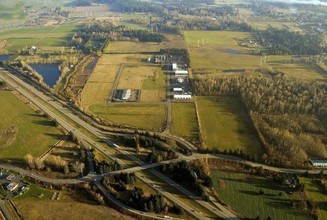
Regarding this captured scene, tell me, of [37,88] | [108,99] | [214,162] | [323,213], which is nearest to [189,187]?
[214,162]

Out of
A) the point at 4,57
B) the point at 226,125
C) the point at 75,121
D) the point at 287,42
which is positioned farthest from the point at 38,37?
the point at 226,125

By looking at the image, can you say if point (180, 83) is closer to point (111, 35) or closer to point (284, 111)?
point (284, 111)

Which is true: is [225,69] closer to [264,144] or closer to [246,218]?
[264,144]

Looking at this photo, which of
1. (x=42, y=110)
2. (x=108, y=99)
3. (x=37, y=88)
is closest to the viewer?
(x=42, y=110)

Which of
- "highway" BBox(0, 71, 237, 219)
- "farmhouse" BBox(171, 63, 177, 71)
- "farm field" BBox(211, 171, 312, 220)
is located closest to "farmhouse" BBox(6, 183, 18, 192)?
"highway" BBox(0, 71, 237, 219)

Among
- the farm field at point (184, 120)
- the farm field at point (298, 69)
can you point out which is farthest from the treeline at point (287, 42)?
the farm field at point (184, 120)

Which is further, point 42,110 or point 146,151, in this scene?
point 42,110
